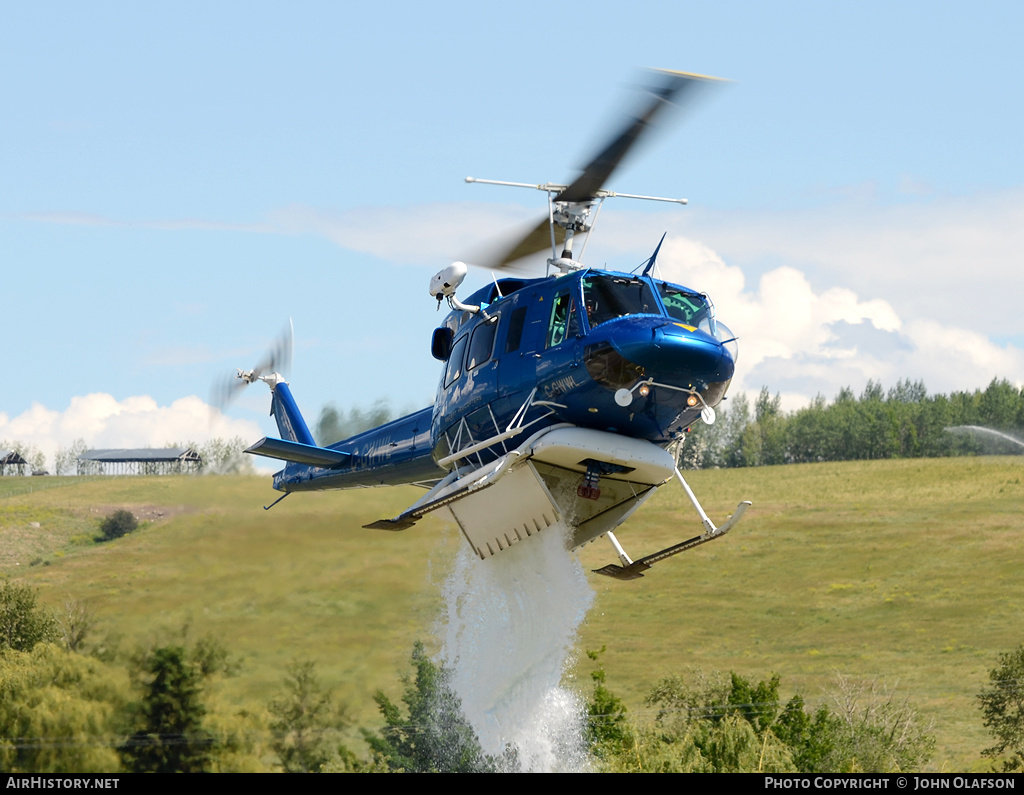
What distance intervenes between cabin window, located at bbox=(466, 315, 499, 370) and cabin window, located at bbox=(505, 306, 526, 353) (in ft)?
1.26

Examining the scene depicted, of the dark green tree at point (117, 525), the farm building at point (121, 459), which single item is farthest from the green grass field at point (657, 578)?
the farm building at point (121, 459)

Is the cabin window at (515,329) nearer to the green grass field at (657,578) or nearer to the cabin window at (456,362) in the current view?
the cabin window at (456,362)

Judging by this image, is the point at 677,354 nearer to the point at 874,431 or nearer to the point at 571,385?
the point at 571,385

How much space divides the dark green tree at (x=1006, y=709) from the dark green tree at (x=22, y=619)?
1538 inches

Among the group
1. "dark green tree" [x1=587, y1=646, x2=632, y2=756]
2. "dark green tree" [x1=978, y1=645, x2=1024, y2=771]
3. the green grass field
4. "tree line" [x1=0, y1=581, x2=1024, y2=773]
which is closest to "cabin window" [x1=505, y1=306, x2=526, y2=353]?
"tree line" [x1=0, y1=581, x2=1024, y2=773]

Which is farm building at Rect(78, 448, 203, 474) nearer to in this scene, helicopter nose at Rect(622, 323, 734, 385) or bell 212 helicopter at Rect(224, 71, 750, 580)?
bell 212 helicopter at Rect(224, 71, 750, 580)

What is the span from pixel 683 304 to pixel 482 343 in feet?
10.1

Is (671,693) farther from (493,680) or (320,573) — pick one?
(493,680)

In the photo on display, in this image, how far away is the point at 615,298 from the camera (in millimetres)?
15695

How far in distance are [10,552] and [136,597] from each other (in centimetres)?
3261

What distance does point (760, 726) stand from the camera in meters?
48.2

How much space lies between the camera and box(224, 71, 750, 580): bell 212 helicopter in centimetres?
1516

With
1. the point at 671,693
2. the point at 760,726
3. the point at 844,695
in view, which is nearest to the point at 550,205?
the point at 760,726

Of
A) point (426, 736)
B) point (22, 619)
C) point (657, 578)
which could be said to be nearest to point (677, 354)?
point (426, 736)
